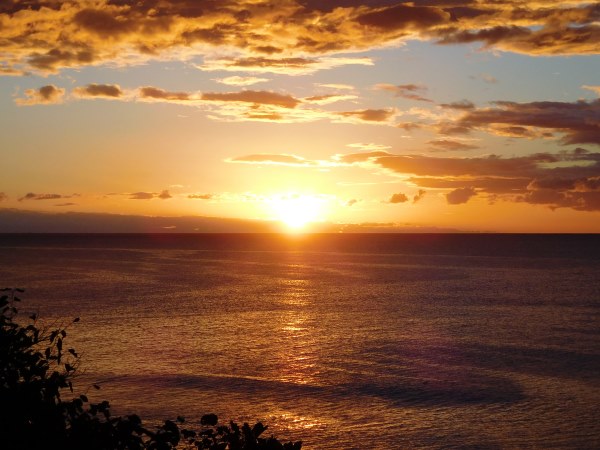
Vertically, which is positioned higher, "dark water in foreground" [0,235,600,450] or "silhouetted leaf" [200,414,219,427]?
"silhouetted leaf" [200,414,219,427]

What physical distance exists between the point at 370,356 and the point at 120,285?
5866 centimetres

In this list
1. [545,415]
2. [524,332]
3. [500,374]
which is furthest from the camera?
[524,332]

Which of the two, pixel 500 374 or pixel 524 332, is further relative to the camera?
pixel 524 332

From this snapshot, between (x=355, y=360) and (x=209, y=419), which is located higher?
(x=209, y=419)

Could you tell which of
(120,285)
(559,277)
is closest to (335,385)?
(120,285)

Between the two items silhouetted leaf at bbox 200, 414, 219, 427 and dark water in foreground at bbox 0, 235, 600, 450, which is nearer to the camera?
silhouetted leaf at bbox 200, 414, 219, 427

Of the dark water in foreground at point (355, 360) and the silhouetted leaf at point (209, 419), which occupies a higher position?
the silhouetted leaf at point (209, 419)

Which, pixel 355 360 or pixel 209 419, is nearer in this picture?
pixel 209 419

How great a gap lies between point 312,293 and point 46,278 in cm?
4380

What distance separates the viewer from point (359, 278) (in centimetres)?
11994

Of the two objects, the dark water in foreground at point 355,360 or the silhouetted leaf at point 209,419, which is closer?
the silhouetted leaf at point 209,419

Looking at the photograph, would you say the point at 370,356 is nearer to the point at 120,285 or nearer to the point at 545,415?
the point at 545,415

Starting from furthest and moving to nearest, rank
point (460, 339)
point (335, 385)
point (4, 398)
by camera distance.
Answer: point (460, 339) < point (335, 385) < point (4, 398)

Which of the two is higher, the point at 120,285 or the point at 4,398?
the point at 4,398
